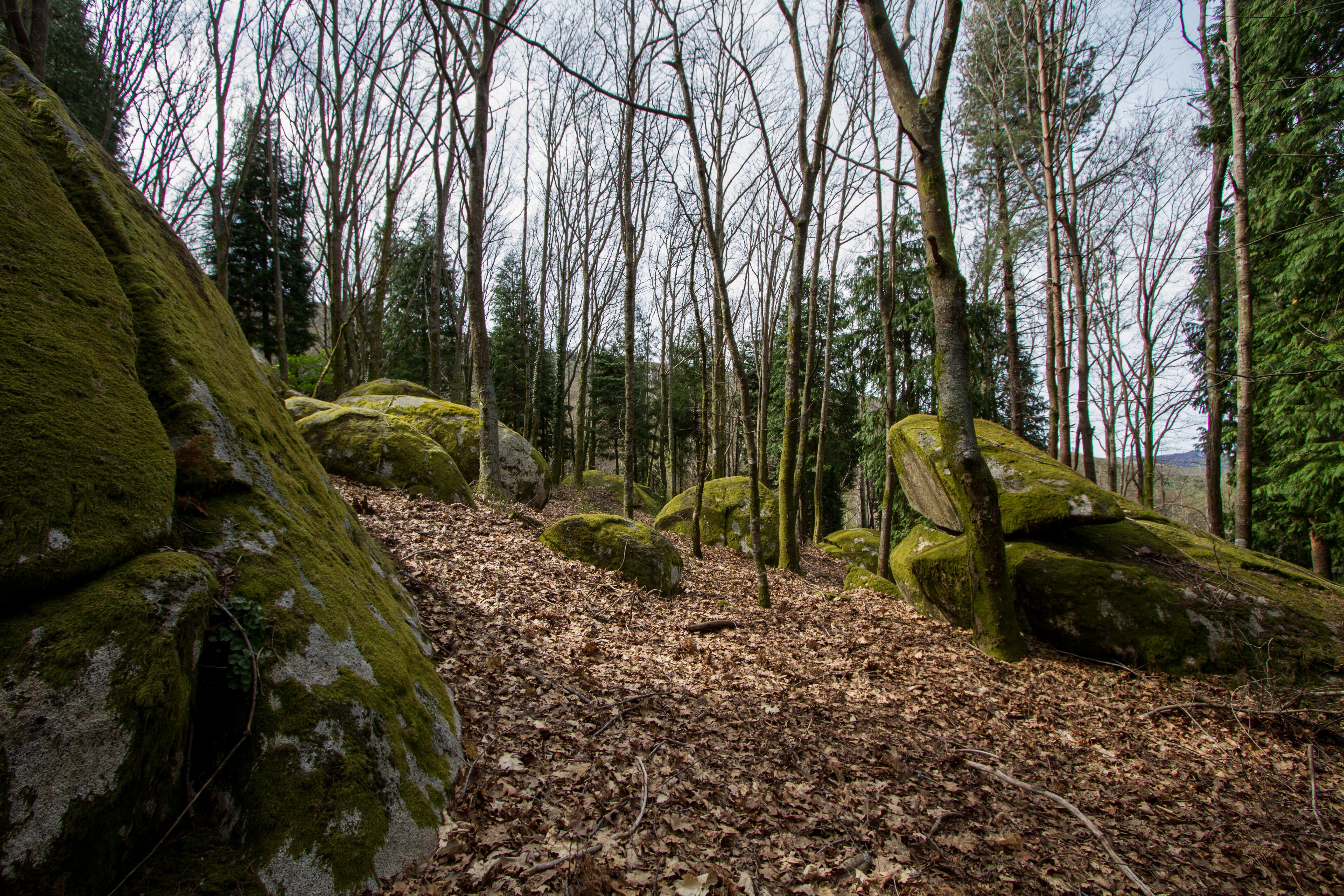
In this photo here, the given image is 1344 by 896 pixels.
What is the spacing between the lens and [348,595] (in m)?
2.97

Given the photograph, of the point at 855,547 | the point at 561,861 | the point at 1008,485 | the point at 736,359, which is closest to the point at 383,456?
the point at 736,359

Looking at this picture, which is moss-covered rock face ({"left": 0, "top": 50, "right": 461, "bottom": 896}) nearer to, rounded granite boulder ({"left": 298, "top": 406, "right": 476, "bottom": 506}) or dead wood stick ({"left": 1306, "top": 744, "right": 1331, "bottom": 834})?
rounded granite boulder ({"left": 298, "top": 406, "right": 476, "bottom": 506})

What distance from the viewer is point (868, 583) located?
8758 mm

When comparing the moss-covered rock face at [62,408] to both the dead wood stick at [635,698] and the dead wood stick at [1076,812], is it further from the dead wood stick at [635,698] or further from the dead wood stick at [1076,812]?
the dead wood stick at [1076,812]

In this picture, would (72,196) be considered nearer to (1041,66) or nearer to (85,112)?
(1041,66)

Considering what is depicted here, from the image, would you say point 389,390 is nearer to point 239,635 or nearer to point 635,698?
point 635,698

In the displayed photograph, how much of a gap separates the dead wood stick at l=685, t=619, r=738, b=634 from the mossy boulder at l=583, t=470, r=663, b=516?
12.3 metres

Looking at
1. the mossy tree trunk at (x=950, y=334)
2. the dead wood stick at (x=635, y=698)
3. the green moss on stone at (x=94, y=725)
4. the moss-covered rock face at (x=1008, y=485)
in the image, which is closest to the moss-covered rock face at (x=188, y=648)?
the green moss on stone at (x=94, y=725)

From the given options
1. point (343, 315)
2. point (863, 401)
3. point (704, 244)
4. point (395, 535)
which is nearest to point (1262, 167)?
point (863, 401)

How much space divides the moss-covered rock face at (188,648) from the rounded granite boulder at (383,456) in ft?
14.6

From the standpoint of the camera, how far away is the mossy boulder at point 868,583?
27.6ft

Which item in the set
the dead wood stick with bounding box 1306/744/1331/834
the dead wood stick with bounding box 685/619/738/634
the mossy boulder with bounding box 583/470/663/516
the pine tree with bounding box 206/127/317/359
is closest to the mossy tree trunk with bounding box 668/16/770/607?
the dead wood stick with bounding box 685/619/738/634

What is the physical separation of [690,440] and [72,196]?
31779mm

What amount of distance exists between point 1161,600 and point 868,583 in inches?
150
